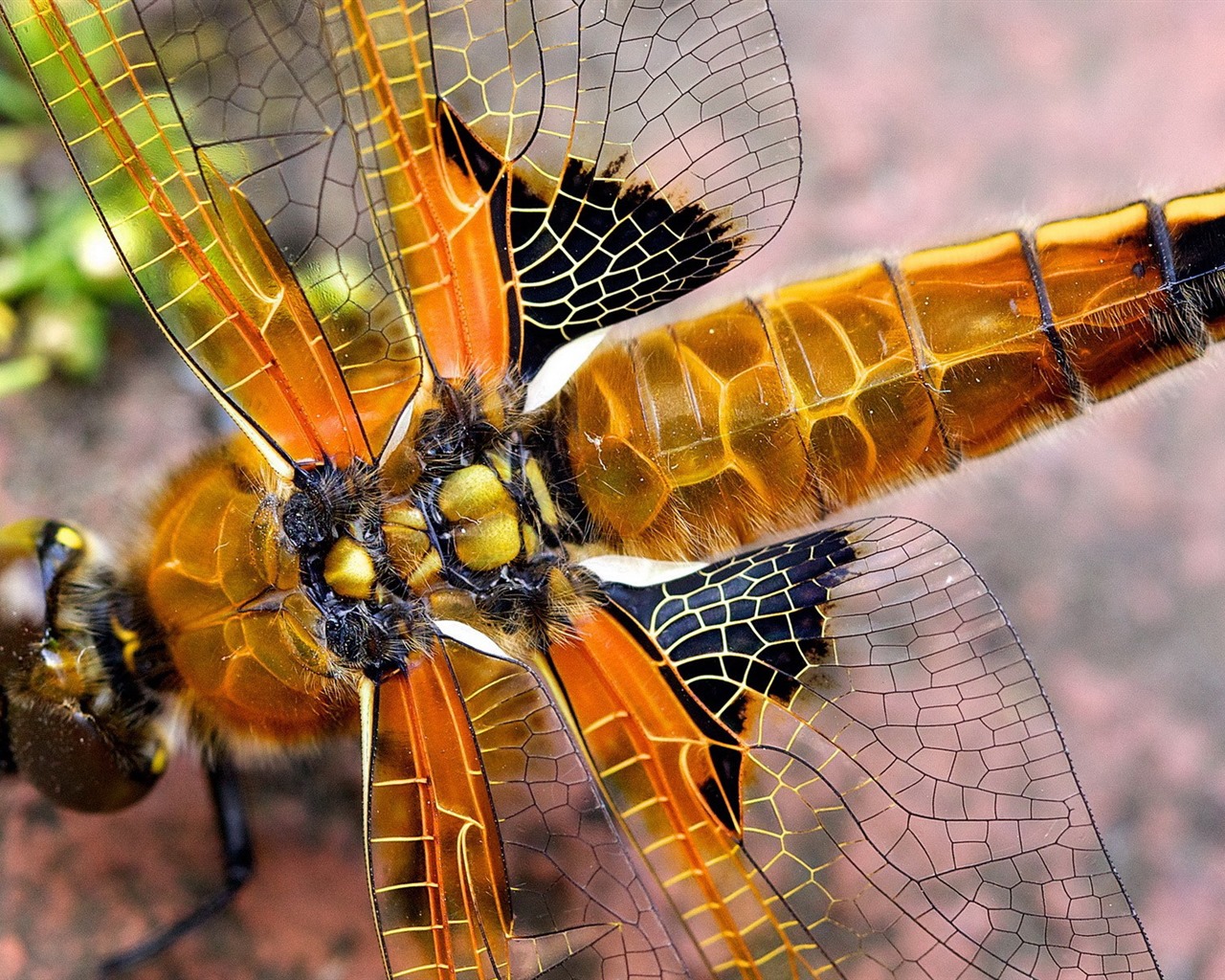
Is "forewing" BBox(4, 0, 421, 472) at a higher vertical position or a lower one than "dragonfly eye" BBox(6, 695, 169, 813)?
higher

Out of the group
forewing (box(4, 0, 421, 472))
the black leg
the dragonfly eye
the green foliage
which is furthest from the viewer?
the green foliage

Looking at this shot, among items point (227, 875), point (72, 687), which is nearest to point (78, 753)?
point (72, 687)

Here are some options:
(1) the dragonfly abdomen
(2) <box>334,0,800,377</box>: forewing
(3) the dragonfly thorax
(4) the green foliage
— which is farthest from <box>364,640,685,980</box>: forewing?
(4) the green foliage

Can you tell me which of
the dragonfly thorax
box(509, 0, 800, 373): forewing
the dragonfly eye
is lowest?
the dragonfly eye

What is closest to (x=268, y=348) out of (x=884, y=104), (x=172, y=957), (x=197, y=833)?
(x=197, y=833)

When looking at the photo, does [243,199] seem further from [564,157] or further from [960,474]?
[960,474]

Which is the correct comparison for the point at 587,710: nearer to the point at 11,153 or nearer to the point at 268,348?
the point at 268,348

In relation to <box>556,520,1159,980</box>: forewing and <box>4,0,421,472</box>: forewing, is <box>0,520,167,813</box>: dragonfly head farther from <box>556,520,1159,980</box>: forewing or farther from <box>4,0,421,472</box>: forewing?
<box>556,520,1159,980</box>: forewing
